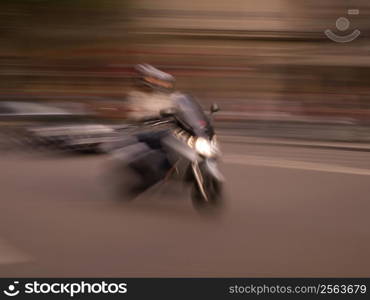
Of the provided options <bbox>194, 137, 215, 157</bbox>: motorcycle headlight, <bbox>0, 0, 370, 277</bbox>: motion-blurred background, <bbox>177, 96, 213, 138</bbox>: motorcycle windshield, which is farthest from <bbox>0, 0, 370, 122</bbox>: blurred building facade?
<bbox>194, 137, 215, 157</bbox>: motorcycle headlight

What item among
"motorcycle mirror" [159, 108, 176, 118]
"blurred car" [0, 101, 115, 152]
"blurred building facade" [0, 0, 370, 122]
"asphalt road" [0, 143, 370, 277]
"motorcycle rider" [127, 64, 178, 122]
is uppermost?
"blurred building facade" [0, 0, 370, 122]

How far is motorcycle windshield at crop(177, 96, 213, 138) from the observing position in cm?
671

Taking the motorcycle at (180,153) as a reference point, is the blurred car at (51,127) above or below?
above

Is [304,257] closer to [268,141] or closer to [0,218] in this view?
[0,218]

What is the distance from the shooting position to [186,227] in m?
6.40

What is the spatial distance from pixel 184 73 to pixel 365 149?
10054 mm

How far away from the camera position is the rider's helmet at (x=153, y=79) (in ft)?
23.0

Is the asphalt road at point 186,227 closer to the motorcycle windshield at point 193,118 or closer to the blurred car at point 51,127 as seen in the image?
the motorcycle windshield at point 193,118

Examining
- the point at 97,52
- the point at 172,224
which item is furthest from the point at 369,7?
the point at 172,224

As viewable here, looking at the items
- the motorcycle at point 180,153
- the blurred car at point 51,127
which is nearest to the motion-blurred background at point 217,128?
the blurred car at point 51,127

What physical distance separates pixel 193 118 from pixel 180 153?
37 centimetres

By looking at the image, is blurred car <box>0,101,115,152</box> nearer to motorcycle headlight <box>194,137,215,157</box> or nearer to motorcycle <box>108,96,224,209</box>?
motorcycle <box>108,96,224,209</box>

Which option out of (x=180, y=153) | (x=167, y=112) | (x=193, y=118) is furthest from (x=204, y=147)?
(x=167, y=112)

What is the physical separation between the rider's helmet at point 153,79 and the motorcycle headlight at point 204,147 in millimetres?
738
